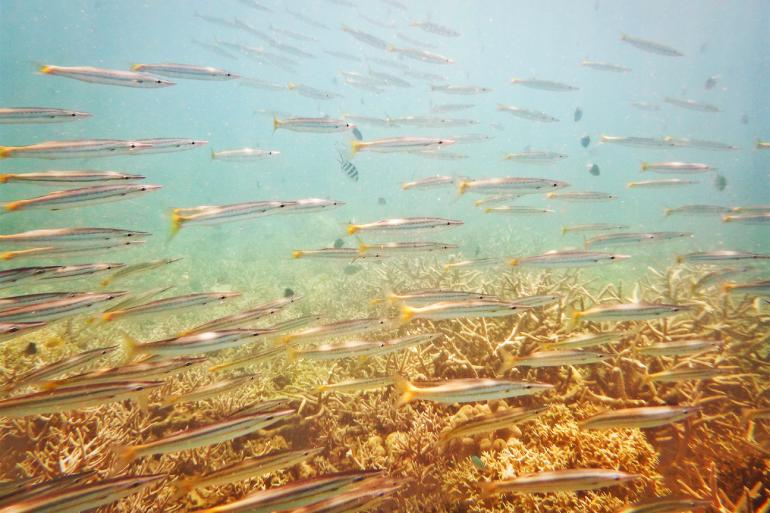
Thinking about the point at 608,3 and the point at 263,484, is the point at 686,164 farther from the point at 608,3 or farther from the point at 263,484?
the point at 608,3

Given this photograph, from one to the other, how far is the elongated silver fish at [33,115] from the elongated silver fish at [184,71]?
1.50 m

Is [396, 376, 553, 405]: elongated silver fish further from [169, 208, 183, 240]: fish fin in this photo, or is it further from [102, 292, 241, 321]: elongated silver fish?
[169, 208, 183, 240]: fish fin

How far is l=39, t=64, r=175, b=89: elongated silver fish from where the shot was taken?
16.9 feet

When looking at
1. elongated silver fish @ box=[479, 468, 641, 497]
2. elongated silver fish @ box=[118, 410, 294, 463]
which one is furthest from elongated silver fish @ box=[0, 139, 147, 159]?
elongated silver fish @ box=[479, 468, 641, 497]

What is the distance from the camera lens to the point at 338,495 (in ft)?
8.20

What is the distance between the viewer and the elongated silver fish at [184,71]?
5.78m

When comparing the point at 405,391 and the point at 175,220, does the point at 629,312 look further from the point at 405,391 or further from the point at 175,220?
the point at 175,220

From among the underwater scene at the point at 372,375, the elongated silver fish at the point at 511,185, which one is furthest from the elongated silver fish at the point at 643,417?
the elongated silver fish at the point at 511,185

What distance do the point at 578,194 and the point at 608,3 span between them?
193 ft

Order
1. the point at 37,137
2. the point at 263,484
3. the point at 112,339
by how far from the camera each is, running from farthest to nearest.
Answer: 1. the point at 37,137
2. the point at 112,339
3. the point at 263,484

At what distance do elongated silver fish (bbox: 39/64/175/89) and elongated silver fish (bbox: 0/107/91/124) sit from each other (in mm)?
914

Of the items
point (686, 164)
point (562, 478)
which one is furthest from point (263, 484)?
point (686, 164)

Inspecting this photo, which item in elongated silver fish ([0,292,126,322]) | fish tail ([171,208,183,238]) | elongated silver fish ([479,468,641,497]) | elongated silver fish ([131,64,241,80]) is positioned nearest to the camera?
elongated silver fish ([479,468,641,497])

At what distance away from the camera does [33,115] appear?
451 centimetres
